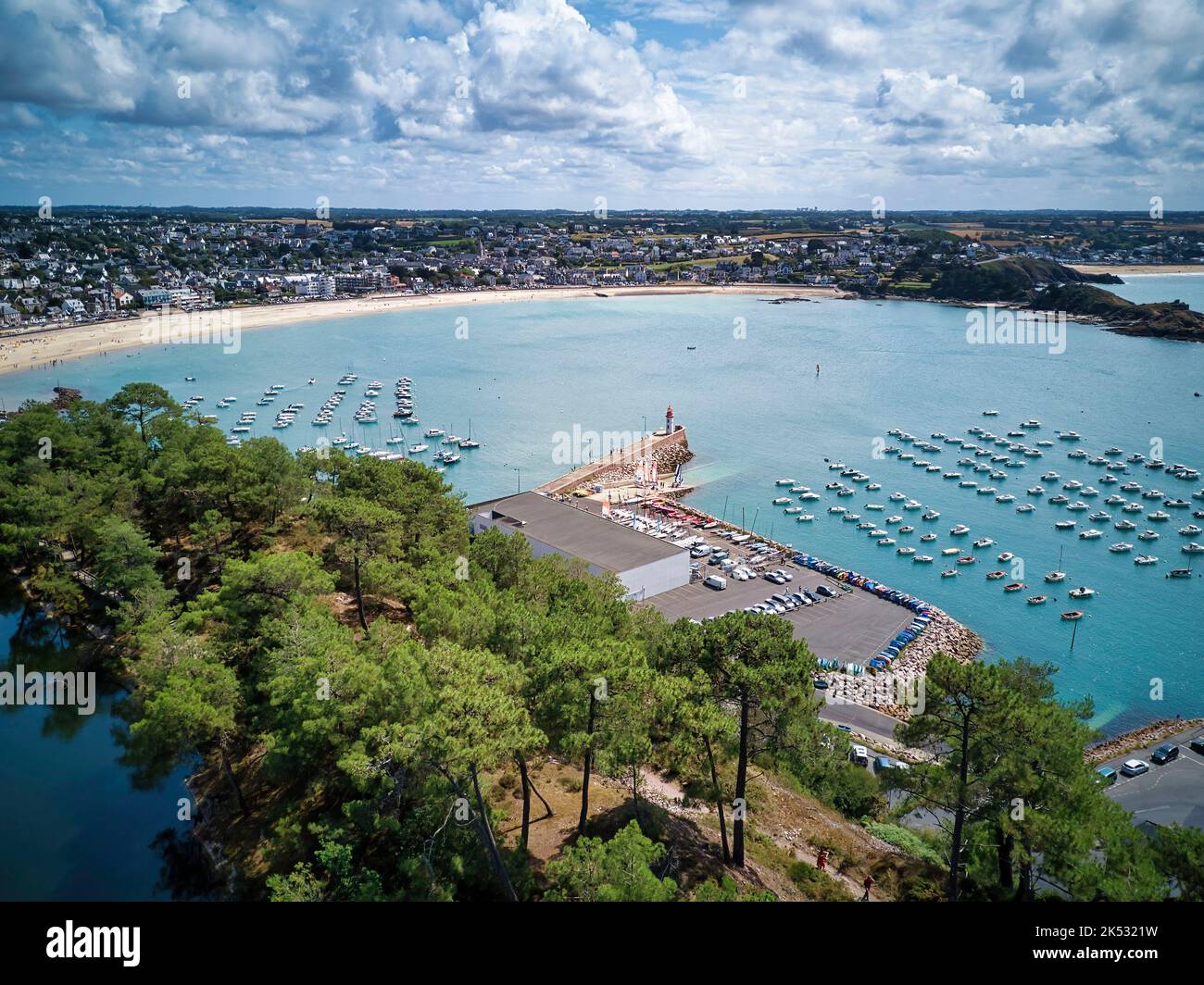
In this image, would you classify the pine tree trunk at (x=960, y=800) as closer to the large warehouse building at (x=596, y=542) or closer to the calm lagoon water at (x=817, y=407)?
the large warehouse building at (x=596, y=542)

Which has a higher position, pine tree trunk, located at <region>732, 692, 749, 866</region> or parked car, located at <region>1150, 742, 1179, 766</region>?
pine tree trunk, located at <region>732, 692, 749, 866</region>

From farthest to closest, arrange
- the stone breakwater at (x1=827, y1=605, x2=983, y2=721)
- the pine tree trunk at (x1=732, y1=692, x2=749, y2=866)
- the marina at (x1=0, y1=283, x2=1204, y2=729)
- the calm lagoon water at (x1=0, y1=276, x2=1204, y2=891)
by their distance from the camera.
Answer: the marina at (x1=0, y1=283, x2=1204, y2=729) → the calm lagoon water at (x1=0, y1=276, x2=1204, y2=891) → the stone breakwater at (x1=827, y1=605, x2=983, y2=721) → the pine tree trunk at (x1=732, y1=692, x2=749, y2=866)

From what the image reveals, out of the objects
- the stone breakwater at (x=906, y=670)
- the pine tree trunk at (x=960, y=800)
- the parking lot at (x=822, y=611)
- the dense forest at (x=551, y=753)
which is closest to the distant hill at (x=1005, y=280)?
the parking lot at (x=822, y=611)

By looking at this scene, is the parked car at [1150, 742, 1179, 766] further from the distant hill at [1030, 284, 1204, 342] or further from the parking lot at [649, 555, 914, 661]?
the distant hill at [1030, 284, 1204, 342]

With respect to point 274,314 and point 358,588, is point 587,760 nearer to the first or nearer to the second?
point 358,588

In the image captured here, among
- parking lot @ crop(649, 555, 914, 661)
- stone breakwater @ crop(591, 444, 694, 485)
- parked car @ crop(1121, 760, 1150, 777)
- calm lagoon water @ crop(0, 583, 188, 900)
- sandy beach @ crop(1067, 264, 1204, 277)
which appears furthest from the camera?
sandy beach @ crop(1067, 264, 1204, 277)

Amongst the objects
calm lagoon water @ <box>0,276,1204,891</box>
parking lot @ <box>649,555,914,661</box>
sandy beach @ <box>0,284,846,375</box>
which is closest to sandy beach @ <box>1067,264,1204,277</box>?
calm lagoon water @ <box>0,276,1204,891</box>

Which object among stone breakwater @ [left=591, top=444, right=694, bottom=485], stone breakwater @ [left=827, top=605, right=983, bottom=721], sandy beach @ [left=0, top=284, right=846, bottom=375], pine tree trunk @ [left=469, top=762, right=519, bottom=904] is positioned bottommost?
stone breakwater @ [left=827, top=605, right=983, bottom=721]
